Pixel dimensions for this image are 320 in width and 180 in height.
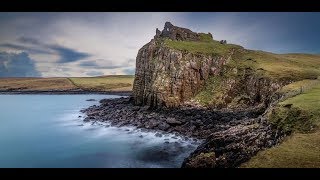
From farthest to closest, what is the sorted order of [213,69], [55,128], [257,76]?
[213,69] → [257,76] → [55,128]

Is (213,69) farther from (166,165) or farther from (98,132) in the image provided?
(166,165)

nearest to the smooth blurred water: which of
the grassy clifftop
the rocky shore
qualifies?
the rocky shore

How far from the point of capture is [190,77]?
44594 mm

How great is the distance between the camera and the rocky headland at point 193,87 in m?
33.5

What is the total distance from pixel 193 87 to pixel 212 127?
14.5m

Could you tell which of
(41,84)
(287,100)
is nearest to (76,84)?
(41,84)

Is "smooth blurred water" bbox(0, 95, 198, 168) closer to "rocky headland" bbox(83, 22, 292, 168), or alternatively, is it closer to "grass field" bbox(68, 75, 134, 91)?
"rocky headland" bbox(83, 22, 292, 168)

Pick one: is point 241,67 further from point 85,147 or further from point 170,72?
point 85,147

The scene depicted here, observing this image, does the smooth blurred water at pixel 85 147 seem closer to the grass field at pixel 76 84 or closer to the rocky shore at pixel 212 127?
the rocky shore at pixel 212 127

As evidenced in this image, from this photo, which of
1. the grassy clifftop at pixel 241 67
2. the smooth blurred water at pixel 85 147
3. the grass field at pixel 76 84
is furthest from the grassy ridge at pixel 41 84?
the smooth blurred water at pixel 85 147
